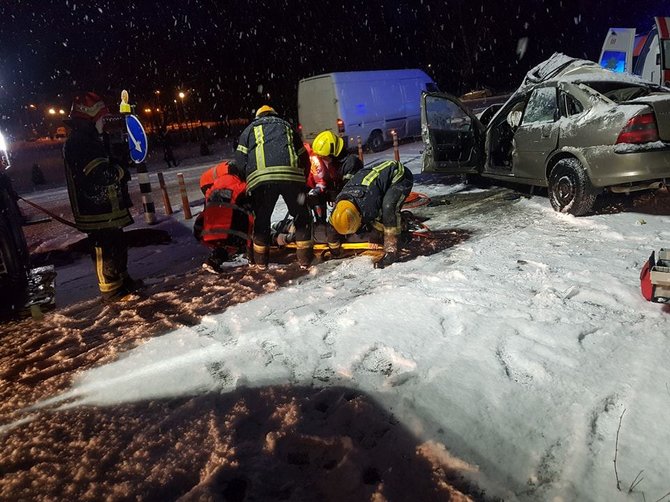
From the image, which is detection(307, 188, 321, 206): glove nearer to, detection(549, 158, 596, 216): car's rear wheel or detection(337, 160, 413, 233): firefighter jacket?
detection(337, 160, 413, 233): firefighter jacket

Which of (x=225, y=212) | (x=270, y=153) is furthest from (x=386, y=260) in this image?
(x=225, y=212)

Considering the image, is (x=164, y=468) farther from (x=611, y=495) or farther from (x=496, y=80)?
(x=496, y=80)

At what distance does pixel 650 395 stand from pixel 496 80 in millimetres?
41789

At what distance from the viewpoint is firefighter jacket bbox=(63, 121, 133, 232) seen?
3.93 m

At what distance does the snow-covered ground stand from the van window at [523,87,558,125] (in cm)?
174

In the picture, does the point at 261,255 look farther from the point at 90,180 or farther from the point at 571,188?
the point at 571,188

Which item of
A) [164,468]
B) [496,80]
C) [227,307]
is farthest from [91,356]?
[496,80]

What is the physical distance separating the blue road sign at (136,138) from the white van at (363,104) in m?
7.13

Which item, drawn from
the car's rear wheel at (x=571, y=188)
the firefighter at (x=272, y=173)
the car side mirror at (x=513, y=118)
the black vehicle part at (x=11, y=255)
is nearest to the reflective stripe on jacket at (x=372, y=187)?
the firefighter at (x=272, y=173)

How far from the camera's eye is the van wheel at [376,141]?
1513 centimetres

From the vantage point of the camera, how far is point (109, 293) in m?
4.14

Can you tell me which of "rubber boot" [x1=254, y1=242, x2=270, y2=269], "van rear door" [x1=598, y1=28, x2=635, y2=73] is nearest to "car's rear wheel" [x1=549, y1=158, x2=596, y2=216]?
"rubber boot" [x1=254, y1=242, x2=270, y2=269]

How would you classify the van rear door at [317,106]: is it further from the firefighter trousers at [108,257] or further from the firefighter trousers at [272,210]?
the firefighter trousers at [108,257]

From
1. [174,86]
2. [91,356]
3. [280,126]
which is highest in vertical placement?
[174,86]
